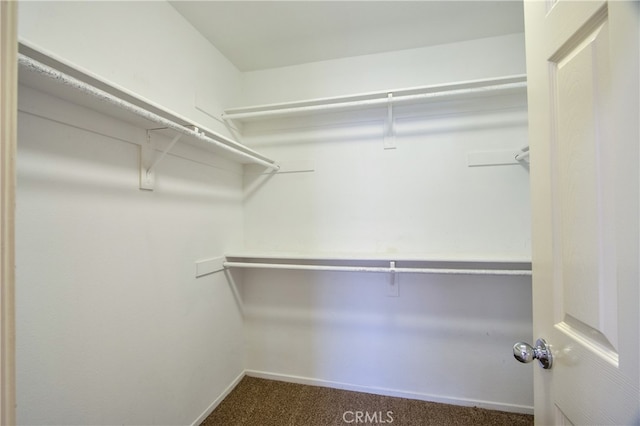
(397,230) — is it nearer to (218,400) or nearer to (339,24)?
(339,24)

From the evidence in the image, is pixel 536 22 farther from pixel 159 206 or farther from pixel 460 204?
pixel 159 206

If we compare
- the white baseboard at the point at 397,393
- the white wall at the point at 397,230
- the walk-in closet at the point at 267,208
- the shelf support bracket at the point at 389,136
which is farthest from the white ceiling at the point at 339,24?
the white baseboard at the point at 397,393

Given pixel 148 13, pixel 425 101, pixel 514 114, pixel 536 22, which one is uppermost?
pixel 148 13

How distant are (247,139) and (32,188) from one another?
55.4 inches

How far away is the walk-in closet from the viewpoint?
965 mm

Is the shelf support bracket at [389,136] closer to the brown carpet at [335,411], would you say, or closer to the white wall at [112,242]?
the white wall at [112,242]

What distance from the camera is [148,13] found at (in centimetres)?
131

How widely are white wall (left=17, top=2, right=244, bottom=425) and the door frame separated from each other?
0.66 metres

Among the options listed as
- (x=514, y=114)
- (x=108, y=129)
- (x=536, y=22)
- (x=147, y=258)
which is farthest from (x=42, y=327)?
(x=514, y=114)

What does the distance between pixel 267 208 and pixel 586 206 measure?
72.5 inches

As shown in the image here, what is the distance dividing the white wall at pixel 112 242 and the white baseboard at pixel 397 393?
494mm

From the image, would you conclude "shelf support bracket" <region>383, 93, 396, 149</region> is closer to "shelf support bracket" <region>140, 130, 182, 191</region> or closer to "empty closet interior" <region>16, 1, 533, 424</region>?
"empty closet interior" <region>16, 1, 533, 424</region>

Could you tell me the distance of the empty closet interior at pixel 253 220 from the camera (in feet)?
3.11

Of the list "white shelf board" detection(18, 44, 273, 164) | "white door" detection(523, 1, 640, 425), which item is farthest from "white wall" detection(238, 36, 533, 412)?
"white door" detection(523, 1, 640, 425)
